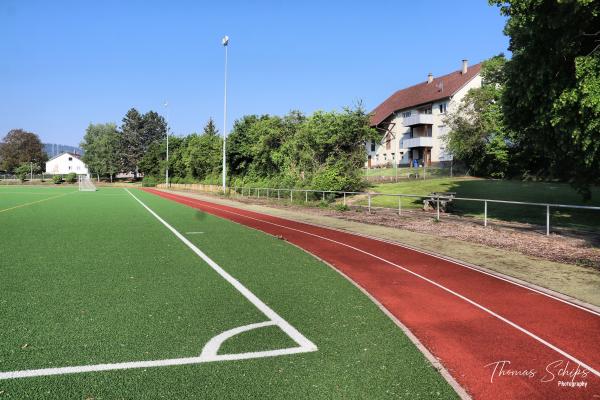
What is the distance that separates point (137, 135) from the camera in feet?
390

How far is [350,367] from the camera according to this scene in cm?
443

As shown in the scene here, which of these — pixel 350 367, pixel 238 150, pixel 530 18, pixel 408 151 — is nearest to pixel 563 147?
pixel 530 18

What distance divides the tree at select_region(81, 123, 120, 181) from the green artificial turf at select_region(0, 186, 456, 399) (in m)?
106

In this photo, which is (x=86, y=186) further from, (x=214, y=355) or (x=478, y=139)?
(x=214, y=355)

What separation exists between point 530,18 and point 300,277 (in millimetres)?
10001

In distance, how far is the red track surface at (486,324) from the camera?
4250mm

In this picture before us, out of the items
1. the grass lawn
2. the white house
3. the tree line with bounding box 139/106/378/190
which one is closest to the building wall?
the tree line with bounding box 139/106/378/190

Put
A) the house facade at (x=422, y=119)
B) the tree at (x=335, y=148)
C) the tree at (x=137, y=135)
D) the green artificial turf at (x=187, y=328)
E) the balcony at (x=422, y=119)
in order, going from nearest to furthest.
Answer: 1. the green artificial turf at (x=187, y=328)
2. the tree at (x=335, y=148)
3. the house facade at (x=422, y=119)
4. the balcony at (x=422, y=119)
5. the tree at (x=137, y=135)

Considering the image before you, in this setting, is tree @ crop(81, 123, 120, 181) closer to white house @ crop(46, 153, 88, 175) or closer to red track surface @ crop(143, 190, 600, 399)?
white house @ crop(46, 153, 88, 175)

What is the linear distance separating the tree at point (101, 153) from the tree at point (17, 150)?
24.7 metres

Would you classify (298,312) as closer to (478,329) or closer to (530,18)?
(478,329)

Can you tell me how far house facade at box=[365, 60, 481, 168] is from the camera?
51.9 m

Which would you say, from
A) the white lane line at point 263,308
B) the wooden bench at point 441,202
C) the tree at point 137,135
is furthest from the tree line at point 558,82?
the tree at point 137,135

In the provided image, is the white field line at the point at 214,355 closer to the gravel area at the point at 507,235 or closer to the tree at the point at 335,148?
the gravel area at the point at 507,235
